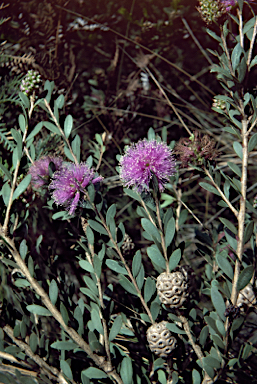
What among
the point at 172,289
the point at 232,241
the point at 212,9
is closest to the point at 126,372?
the point at 172,289

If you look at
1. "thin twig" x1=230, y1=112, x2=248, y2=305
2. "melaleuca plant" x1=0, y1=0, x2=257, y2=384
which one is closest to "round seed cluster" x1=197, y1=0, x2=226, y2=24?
"melaleuca plant" x1=0, y1=0, x2=257, y2=384

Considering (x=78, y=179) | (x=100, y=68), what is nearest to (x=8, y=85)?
(x=78, y=179)

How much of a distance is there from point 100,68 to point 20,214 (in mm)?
981

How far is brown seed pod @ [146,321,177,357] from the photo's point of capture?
1.53 feet

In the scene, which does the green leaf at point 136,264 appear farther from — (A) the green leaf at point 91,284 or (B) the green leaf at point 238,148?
(B) the green leaf at point 238,148

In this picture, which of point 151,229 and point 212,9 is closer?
point 151,229

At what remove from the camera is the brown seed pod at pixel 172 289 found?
45cm

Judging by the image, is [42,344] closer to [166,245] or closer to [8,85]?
[166,245]

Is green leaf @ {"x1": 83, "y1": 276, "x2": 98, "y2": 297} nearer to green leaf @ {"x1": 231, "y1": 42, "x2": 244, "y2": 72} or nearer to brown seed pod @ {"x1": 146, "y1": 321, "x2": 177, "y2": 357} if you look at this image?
brown seed pod @ {"x1": 146, "y1": 321, "x2": 177, "y2": 357}

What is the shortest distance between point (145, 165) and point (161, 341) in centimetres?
28

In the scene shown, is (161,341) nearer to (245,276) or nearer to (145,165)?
(245,276)

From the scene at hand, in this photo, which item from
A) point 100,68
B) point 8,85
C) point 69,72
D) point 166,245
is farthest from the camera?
point 100,68

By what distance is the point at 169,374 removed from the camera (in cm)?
51

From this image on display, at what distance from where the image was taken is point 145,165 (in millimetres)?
520
